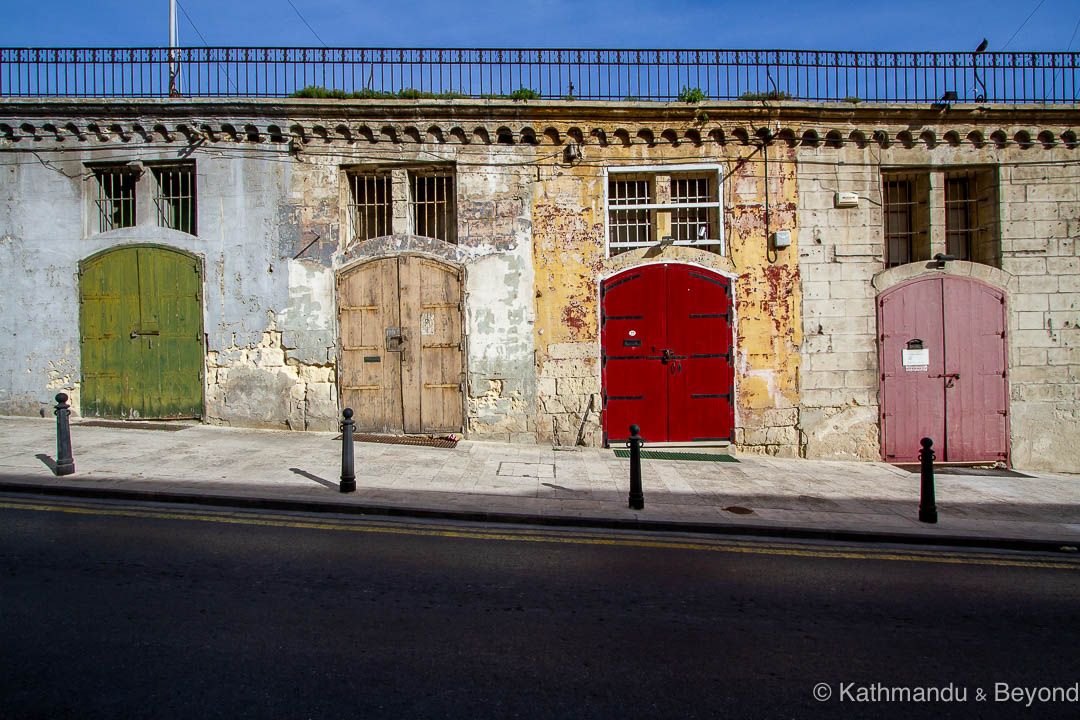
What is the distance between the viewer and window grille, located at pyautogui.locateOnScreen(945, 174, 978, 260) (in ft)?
39.2

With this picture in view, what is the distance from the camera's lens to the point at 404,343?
442 inches

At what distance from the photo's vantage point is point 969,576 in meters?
5.58

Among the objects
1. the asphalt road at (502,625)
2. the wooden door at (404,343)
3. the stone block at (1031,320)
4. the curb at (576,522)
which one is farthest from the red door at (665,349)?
the stone block at (1031,320)

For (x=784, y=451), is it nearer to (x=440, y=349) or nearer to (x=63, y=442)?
(x=440, y=349)

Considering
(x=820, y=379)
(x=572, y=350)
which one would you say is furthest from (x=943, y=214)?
(x=572, y=350)

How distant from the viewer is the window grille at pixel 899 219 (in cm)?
1188

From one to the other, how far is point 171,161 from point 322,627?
1048cm

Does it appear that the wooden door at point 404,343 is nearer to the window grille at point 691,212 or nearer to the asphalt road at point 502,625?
the window grille at point 691,212

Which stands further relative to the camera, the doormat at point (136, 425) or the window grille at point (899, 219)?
the window grille at point (899, 219)

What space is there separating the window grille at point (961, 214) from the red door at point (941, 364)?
95cm

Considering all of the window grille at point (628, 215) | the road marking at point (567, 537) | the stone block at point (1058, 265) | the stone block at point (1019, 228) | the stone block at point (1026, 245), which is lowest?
the road marking at point (567, 537)

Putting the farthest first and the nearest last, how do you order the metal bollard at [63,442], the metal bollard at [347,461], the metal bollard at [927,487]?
the metal bollard at [63,442]
the metal bollard at [347,461]
the metal bollard at [927,487]

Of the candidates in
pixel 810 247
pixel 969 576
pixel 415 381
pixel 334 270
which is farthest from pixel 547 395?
pixel 969 576

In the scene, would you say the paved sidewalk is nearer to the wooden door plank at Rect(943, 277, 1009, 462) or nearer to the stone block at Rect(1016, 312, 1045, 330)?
the wooden door plank at Rect(943, 277, 1009, 462)
